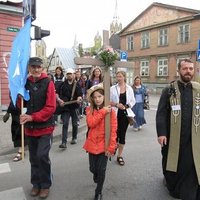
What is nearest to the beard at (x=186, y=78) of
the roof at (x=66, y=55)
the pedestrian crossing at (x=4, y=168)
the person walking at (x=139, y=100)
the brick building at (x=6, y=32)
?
the pedestrian crossing at (x=4, y=168)

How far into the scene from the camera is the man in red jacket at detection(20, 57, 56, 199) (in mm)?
3994

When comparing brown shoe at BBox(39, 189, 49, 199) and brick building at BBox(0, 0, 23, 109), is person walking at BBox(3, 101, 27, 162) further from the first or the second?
brick building at BBox(0, 0, 23, 109)

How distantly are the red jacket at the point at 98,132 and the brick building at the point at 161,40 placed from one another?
86.6ft

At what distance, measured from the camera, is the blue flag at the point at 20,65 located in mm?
4152

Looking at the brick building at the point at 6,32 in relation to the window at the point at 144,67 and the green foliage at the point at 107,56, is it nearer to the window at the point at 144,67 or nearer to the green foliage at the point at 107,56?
the green foliage at the point at 107,56

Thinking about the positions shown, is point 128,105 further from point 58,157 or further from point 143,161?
point 58,157

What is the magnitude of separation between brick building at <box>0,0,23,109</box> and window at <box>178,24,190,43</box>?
21297 millimetres

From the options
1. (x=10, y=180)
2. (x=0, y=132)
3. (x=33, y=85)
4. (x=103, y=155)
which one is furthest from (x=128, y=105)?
(x=0, y=132)

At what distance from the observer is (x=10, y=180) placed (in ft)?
15.8

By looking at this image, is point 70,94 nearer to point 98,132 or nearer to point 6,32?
point 98,132

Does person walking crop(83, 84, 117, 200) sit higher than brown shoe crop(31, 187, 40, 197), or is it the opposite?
person walking crop(83, 84, 117, 200)

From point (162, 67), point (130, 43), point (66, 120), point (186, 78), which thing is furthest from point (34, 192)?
point (130, 43)

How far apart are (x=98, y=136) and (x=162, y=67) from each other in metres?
29.4

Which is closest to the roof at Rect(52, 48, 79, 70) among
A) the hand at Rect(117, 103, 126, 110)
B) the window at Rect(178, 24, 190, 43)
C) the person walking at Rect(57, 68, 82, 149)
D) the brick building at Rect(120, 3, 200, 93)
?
the brick building at Rect(120, 3, 200, 93)
